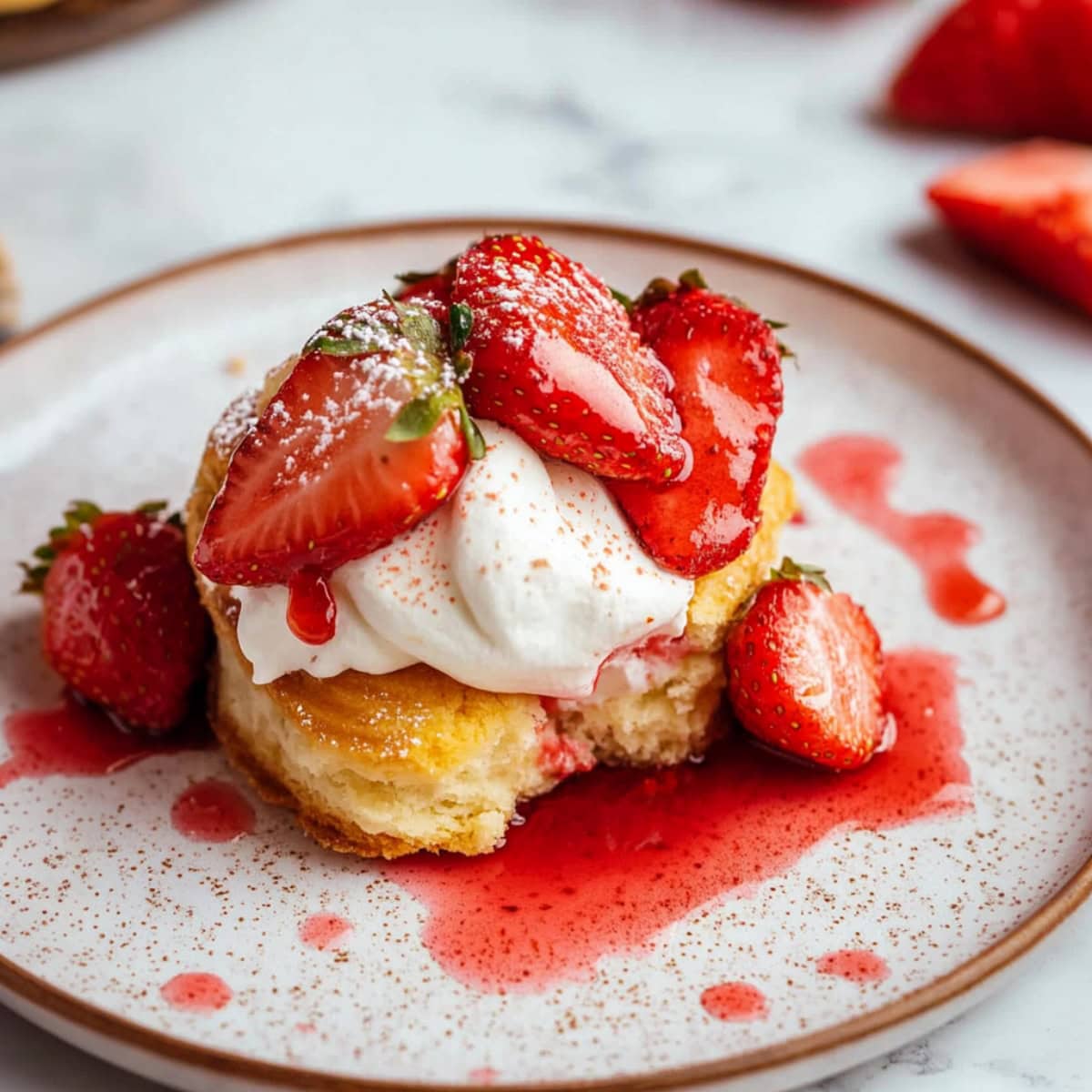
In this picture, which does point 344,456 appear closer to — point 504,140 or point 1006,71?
point 504,140

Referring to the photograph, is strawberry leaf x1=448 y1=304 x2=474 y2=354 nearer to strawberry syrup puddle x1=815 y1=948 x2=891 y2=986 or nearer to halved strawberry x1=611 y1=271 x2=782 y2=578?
halved strawberry x1=611 y1=271 x2=782 y2=578

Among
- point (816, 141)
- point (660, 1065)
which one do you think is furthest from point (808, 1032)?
point (816, 141)

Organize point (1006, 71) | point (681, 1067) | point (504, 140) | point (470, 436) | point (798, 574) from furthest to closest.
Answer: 1. point (504, 140)
2. point (1006, 71)
3. point (798, 574)
4. point (470, 436)
5. point (681, 1067)

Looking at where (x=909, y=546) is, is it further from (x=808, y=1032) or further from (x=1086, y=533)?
(x=808, y=1032)

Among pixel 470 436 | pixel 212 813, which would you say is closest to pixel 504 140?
pixel 470 436

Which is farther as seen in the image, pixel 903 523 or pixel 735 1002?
pixel 903 523

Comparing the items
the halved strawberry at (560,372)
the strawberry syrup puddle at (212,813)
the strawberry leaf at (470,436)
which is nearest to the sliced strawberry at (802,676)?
the halved strawberry at (560,372)

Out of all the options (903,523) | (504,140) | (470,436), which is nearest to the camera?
(470,436)
